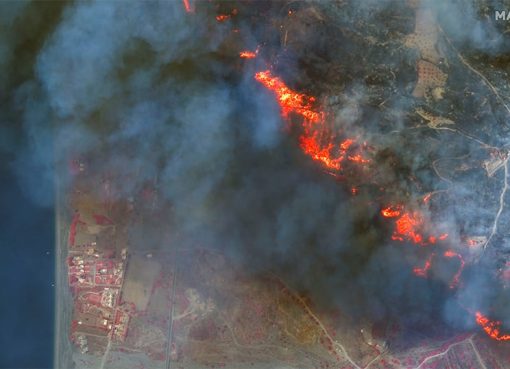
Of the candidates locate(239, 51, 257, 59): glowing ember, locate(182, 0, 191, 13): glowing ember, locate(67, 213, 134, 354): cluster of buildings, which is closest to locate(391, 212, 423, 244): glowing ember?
locate(239, 51, 257, 59): glowing ember

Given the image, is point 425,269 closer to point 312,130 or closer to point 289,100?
point 312,130

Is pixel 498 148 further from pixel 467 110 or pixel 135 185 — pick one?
pixel 135 185

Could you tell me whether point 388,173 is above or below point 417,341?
above

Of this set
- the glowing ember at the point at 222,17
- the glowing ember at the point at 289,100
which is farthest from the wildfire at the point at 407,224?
the glowing ember at the point at 222,17

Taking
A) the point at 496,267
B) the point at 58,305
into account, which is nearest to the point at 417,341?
the point at 496,267

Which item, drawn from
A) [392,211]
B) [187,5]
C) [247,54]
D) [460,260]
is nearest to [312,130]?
[247,54]
